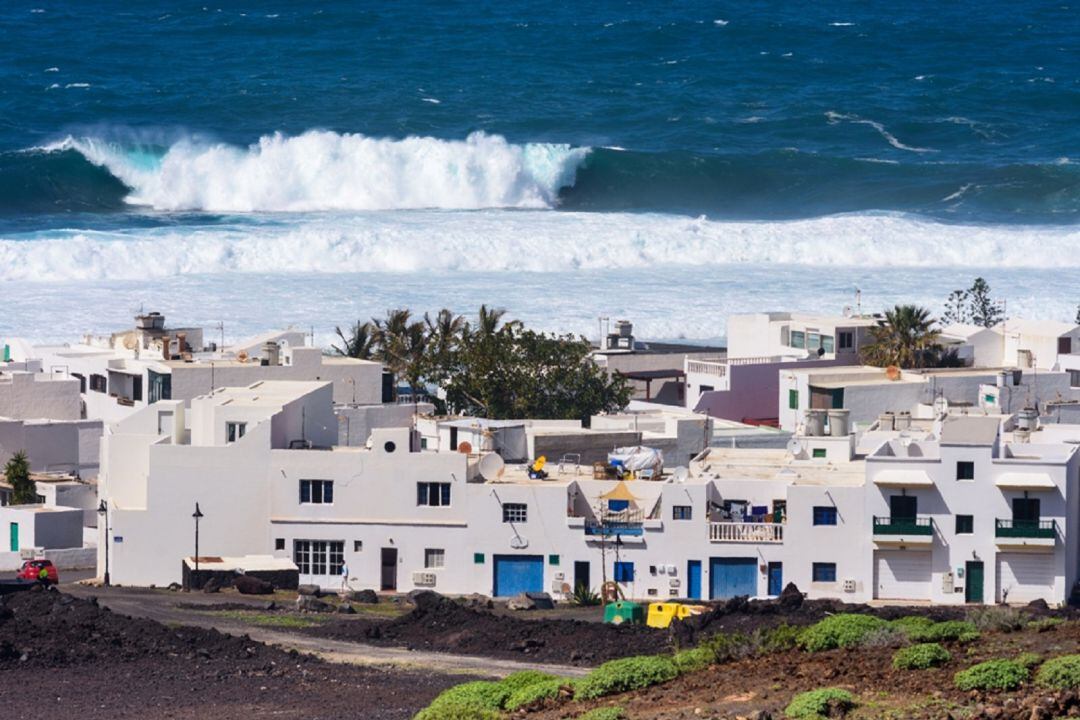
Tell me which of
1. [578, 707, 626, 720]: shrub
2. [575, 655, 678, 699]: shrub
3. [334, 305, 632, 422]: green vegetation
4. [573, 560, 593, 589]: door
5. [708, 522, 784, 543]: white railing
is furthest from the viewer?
[334, 305, 632, 422]: green vegetation

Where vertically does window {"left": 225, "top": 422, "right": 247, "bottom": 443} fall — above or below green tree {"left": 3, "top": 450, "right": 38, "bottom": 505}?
above

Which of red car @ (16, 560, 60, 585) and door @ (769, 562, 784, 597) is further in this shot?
red car @ (16, 560, 60, 585)

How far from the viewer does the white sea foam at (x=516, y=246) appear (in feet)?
297

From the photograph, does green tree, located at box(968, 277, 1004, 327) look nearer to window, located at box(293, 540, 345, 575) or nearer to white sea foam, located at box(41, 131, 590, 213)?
window, located at box(293, 540, 345, 575)

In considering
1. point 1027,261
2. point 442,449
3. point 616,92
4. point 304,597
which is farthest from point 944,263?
point 304,597

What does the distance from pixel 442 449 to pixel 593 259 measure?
48.7 m

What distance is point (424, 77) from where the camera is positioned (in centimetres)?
12925

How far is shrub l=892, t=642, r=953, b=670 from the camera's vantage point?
26.2 meters

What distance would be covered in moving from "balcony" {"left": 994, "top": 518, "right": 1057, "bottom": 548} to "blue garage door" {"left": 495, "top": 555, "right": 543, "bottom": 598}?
6766mm

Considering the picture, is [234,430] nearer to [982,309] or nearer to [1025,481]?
[1025,481]

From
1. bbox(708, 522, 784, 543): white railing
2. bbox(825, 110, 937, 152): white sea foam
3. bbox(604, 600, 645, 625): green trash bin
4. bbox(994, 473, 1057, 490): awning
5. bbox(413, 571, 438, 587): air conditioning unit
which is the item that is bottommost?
bbox(604, 600, 645, 625): green trash bin

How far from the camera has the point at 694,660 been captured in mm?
27984

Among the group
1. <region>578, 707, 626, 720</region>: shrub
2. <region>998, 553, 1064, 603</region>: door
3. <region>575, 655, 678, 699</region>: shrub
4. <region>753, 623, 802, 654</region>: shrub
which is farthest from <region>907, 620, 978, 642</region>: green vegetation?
<region>998, 553, 1064, 603</region>: door

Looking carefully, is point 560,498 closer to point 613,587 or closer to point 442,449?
point 613,587
